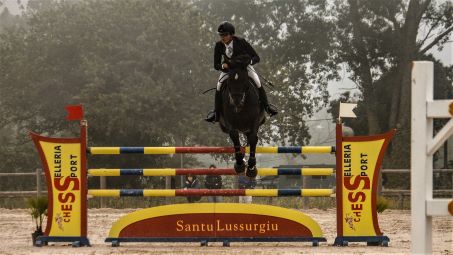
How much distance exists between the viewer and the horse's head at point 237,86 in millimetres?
8555

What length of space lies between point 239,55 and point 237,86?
34cm

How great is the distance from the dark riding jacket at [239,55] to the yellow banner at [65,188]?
1.96m

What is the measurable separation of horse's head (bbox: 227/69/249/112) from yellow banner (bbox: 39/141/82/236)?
6.44 feet

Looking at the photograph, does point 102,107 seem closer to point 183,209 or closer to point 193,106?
point 193,106

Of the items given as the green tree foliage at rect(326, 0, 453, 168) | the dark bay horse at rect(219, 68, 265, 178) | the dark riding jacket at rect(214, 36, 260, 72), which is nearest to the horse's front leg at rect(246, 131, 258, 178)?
the dark bay horse at rect(219, 68, 265, 178)

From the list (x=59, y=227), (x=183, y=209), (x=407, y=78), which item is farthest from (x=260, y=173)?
(x=407, y=78)

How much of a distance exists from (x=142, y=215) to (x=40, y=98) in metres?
21.4

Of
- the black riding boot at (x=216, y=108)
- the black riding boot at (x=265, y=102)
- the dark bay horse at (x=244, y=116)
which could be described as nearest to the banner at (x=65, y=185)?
the black riding boot at (x=216, y=108)

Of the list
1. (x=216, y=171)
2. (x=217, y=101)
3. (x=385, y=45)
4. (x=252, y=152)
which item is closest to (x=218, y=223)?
(x=216, y=171)

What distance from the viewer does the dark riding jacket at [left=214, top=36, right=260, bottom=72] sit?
855 cm

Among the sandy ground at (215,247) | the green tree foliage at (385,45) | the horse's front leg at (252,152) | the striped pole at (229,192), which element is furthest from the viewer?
the green tree foliage at (385,45)

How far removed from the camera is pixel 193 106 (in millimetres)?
28641

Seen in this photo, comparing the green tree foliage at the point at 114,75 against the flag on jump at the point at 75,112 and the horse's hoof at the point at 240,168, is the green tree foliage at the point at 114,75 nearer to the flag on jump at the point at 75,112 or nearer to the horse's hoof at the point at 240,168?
the flag on jump at the point at 75,112

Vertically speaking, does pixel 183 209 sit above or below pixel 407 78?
below
